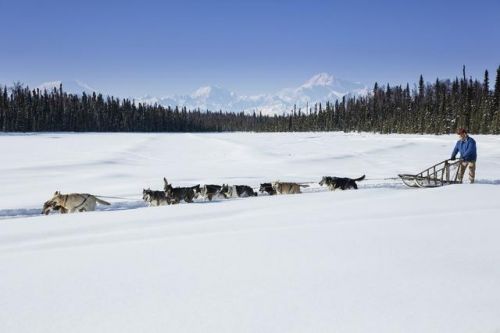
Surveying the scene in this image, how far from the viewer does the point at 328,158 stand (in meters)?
28.2

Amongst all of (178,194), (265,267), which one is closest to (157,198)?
(178,194)

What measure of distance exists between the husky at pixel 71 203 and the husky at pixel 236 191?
154 inches

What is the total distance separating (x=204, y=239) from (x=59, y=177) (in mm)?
14668

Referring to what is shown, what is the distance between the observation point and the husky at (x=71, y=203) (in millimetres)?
10288

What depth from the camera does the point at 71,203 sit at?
405 inches

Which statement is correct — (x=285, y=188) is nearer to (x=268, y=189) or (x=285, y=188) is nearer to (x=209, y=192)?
(x=268, y=189)

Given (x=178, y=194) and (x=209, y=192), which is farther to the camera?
(x=209, y=192)

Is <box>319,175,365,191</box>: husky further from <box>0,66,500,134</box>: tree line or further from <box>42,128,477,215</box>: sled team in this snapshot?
<box>0,66,500,134</box>: tree line

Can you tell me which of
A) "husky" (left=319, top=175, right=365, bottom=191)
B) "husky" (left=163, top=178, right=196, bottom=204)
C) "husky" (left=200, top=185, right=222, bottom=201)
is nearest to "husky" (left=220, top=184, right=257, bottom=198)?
"husky" (left=200, top=185, right=222, bottom=201)

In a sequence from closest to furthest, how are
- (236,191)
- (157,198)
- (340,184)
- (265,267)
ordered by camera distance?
(265,267) < (157,198) < (236,191) < (340,184)

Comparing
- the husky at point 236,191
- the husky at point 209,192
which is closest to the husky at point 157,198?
the husky at point 209,192

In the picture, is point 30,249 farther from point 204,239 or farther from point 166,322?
point 166,322

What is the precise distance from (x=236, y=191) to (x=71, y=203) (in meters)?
4.74

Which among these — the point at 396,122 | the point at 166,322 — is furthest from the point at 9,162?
the point at 396,122
